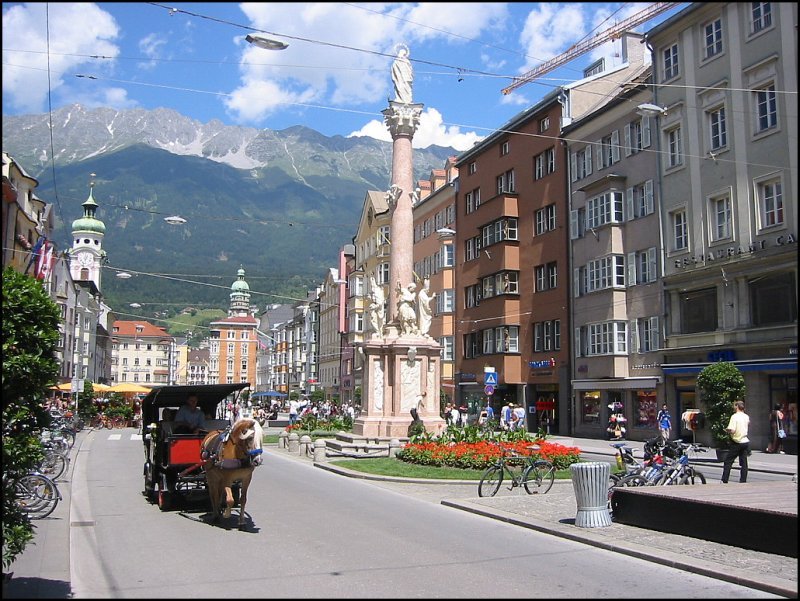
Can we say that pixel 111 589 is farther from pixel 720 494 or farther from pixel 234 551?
pixel 720 494

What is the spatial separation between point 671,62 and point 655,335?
1271 cm

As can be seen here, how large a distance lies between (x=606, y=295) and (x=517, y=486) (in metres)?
25.3

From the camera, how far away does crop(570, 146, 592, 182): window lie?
148ft

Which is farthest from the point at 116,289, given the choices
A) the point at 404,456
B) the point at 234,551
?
the point at 234,551

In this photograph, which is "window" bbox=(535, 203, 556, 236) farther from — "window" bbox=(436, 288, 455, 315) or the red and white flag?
the red and white flag

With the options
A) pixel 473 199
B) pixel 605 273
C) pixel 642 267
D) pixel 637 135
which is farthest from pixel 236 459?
pixel 473 199

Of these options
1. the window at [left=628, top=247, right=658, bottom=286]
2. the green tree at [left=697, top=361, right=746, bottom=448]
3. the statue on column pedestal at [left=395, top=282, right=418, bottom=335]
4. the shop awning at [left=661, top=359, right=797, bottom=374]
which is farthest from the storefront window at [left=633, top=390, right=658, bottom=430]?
the statue on column pedestal at [left=395, top=282, right=418, bottom=335]

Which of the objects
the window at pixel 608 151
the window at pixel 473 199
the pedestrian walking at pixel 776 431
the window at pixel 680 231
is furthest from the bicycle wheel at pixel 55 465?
the window at pixel 473 199

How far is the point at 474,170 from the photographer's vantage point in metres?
58.1

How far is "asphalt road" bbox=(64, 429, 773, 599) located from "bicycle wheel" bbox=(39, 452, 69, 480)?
96.9 inches

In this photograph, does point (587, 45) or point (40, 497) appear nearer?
point (40, 497)

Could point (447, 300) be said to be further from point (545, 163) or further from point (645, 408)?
point (645, 408)

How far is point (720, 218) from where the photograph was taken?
111 ft

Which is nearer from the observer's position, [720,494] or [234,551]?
[234,551]
